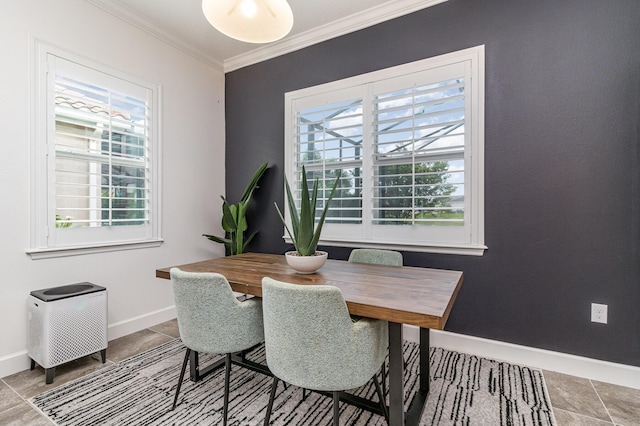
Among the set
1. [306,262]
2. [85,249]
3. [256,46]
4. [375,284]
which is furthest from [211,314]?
[256,46]

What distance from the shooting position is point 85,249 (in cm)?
250

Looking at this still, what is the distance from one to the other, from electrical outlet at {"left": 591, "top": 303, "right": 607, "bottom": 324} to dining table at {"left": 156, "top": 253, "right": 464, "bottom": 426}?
42.4 inches

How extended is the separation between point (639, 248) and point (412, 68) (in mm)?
2000

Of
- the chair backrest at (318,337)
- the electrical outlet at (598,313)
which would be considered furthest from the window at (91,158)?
the electrical outlet at (598,313)

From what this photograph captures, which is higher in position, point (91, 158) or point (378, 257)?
point (91, 158)

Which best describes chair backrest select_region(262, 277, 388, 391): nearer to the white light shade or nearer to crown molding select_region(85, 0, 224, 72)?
the white light shade

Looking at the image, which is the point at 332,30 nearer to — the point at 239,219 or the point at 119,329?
the point at 239,219

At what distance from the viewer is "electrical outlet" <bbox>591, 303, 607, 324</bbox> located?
78.9 inches

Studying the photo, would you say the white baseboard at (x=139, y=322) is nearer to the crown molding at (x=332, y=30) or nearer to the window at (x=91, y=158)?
the window at (x=91, y=158)

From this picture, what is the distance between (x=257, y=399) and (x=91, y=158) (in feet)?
7.46

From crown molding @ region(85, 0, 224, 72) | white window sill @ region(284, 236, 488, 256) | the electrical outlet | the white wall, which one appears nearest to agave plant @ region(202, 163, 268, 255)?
the white wall

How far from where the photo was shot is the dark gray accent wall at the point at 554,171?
1.95 m

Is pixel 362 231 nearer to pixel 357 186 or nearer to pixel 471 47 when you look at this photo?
pixel 357 186

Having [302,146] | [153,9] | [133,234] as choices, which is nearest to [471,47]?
[302,146]
